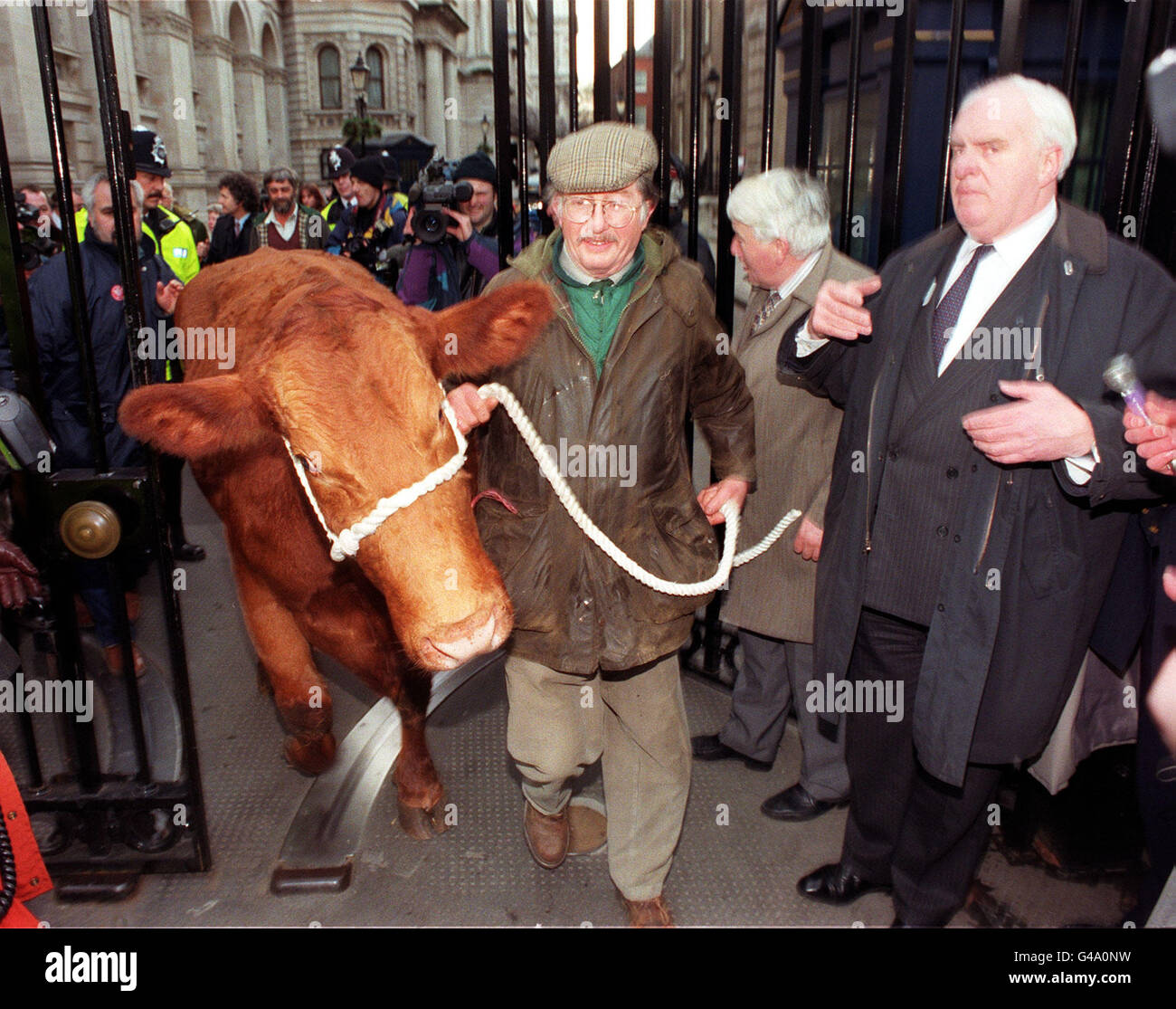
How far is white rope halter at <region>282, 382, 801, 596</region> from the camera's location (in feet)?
6.43

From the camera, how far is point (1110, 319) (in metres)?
2.04

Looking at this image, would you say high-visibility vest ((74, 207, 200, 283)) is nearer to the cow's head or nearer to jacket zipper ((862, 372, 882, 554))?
the cow's head

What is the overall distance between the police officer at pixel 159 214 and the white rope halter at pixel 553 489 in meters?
4.47

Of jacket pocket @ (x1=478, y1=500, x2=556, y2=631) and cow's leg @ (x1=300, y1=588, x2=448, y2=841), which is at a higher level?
jacket pocket @ (x1=478, y1=500, x2=556, y2=631)

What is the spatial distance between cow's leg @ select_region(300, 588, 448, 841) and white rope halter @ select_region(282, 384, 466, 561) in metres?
0.94

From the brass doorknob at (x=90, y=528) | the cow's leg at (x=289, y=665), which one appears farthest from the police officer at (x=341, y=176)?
the brass doorknob at (x=90, y=528)

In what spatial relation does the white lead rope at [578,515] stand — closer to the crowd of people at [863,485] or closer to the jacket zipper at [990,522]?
the crowd of people at [863,485]

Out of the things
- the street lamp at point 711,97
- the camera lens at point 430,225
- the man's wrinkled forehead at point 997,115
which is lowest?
the camera lens at point 430,225

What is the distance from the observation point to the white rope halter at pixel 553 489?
196 centimetres

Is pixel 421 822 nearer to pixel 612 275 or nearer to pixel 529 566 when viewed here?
pixel 529 566

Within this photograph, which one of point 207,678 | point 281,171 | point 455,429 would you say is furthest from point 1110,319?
point 281,171

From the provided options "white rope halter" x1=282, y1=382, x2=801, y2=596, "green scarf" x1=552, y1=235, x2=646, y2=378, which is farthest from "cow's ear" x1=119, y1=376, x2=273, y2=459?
"green scarf" x1=552, y1=235, x2=646, y2=378

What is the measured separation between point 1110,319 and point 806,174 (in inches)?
50.2
